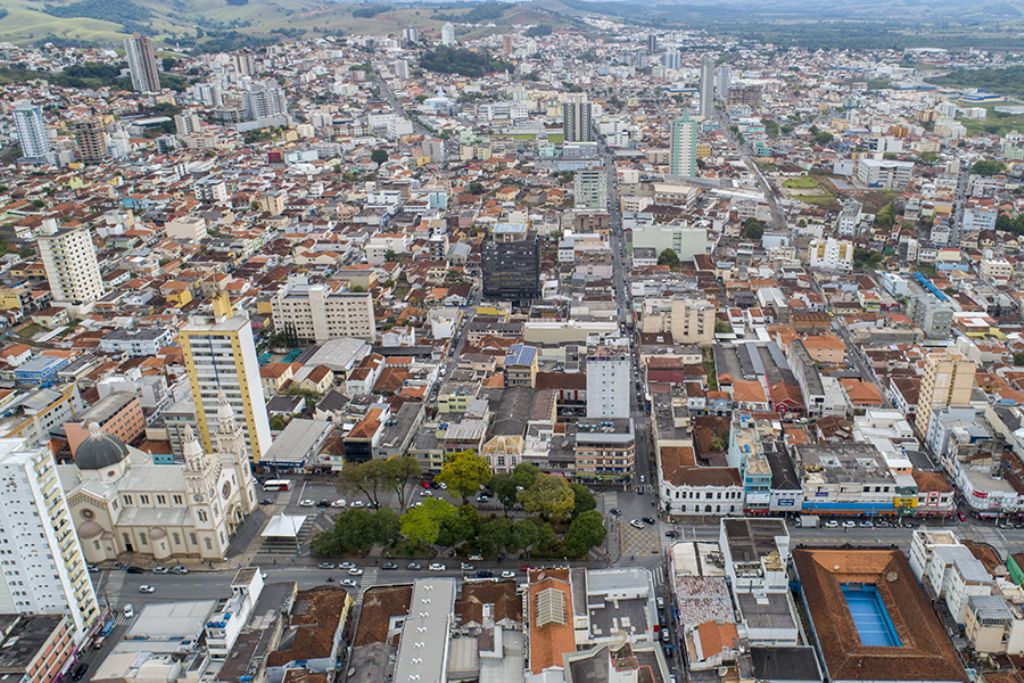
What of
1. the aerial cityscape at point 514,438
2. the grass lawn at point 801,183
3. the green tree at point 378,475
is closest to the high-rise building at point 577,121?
the grass lawn at point 801,183

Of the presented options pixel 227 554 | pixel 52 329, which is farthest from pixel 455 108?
pixel 227 554

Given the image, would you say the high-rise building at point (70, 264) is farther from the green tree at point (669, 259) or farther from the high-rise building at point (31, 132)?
the high-rise building at point (31, 132)

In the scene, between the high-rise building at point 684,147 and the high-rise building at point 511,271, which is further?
the high-rise building at point 684,147

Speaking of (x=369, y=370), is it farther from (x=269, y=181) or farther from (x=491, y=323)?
(x=269, y=181)

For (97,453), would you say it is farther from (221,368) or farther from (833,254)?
(833,254)

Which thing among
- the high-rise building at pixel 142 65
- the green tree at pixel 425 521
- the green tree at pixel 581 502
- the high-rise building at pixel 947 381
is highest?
the high-rise building at pixel 142 65

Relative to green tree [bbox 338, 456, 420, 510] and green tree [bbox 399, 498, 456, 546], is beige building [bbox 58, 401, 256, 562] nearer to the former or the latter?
green tree [bbox 338, 456, 420, 510]
